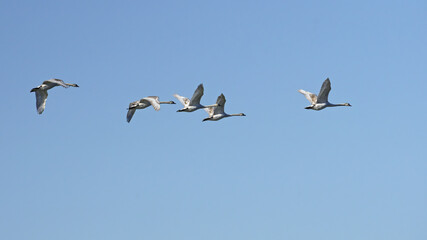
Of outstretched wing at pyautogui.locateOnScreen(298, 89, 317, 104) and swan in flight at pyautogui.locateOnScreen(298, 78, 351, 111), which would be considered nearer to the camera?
swan in flight at pyautogui.locateOnScreen(298, 78, 351, 111)

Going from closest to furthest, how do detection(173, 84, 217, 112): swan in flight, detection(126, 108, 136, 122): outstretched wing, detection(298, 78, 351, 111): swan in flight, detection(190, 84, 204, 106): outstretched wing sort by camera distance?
detection(190, 84, 204, 106): outstretched wing → detection(173, 84, 217, 112): swan in flight → detection(298, 78, 351, 111): swan in flight → detection(126, 108, 136, 122): outstretched wing

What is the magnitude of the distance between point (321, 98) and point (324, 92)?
1442mm

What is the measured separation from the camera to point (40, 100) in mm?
93438

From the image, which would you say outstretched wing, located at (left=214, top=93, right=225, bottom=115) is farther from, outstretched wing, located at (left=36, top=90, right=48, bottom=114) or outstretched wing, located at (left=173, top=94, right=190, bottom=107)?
outstretched wing, located at (left=36, top=90, right=48, bottom=114)

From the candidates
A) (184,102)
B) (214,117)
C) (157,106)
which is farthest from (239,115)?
(157,106)

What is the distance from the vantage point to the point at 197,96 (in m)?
99.2

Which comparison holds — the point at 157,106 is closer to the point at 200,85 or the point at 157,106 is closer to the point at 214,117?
the point at 200,85

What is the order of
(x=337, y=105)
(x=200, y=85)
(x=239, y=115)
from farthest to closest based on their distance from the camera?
(x=239, y=115) → (x=337, y=105) → (x=200, y=85)

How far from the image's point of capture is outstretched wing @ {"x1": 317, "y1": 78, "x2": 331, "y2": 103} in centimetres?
9931

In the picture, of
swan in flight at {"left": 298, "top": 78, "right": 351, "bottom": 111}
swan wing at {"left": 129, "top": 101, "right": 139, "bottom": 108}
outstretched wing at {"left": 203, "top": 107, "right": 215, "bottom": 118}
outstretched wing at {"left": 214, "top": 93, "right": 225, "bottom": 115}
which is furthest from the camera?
outstretched wing at {"left": 203, "top": 107, "right": 215, "bottom": 118}

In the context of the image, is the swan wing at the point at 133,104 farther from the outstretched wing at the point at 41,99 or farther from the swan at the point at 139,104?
the outstretched wing at the point at 41,99

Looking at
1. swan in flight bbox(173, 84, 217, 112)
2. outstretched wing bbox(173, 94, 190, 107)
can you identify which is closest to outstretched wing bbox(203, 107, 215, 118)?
outstretched wing bbox(173, 94, 190, 107)

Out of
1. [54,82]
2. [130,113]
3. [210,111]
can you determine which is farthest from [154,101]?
[210,111]

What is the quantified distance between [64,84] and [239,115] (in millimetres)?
30201
